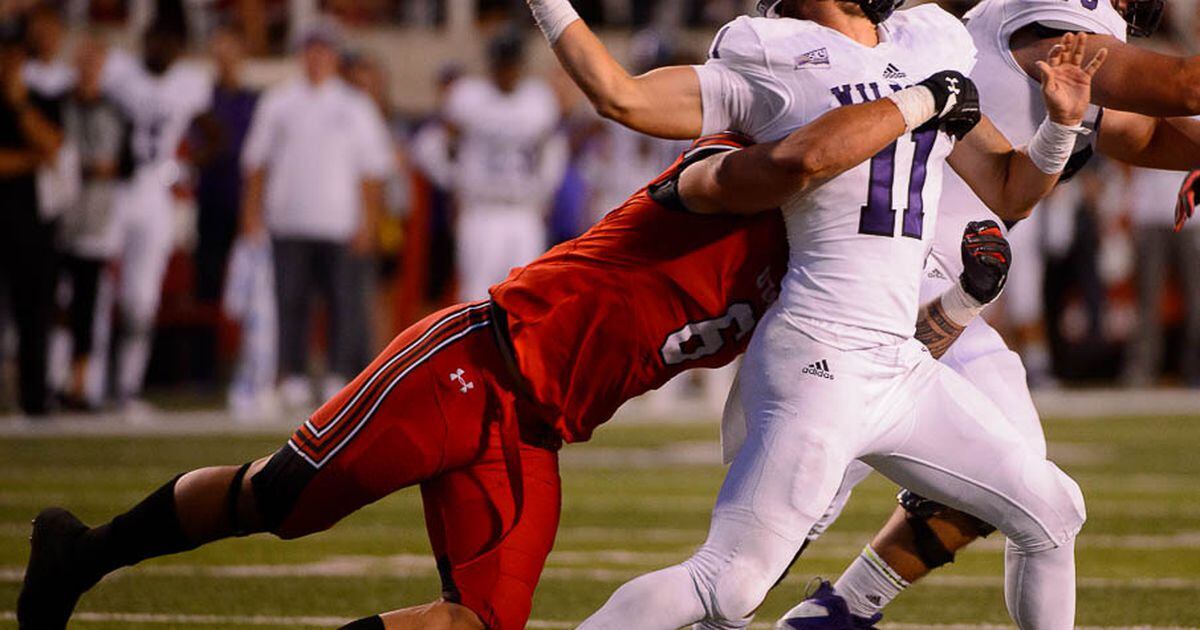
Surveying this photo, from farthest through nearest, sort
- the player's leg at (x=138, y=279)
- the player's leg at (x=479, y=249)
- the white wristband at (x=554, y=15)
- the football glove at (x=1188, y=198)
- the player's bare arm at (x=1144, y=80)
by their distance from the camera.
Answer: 1. the player's leg at (x=479, y=249)
2. the player's leg at (x=138, y=279)
3. the football glove at (x=1188, y=198)
4. the player's bare arm at (x=1144, y=80)
5. the white wristband at (x=554, y=15)

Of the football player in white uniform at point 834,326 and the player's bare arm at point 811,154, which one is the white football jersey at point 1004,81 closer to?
the football player in white uniform at point 834,326

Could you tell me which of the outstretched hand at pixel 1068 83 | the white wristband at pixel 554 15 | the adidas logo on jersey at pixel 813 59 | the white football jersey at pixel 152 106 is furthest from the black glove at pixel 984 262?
the white football jersey at pixel 152 106

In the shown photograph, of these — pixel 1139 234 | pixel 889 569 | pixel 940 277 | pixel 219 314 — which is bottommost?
pixel 219 314

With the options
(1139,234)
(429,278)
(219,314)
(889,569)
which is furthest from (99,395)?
(889,569)

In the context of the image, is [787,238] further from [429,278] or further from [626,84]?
[429,278]

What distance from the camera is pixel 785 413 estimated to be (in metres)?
3.28

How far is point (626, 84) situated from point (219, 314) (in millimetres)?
10307

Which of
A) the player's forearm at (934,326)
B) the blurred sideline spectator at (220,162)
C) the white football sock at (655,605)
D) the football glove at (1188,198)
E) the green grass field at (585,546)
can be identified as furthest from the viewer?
the blurred sideline spectator at (220,162)

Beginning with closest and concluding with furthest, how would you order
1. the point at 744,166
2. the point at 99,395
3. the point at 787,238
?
the point at 744,166
the point at 787,238
the point at 99,395

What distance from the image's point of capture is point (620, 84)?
128 inches

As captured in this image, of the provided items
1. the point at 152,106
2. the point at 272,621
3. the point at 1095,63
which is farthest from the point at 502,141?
the point at 1095,63

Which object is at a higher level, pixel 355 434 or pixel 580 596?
pixel 355 434

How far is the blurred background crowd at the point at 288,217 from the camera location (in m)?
10.4

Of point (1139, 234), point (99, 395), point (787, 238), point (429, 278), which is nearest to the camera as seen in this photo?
point (787, 238)
